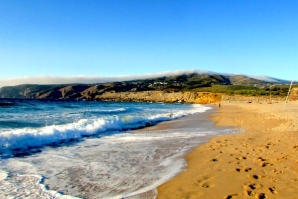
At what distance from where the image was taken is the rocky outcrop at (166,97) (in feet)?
323

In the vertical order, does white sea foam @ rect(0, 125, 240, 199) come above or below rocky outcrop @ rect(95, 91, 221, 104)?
above

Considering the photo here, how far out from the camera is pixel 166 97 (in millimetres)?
114250

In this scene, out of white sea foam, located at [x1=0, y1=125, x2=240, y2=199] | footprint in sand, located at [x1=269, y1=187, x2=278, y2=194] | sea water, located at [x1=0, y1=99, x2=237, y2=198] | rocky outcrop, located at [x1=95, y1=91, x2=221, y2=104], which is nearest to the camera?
footprint in sand, located at [x1=269, y1=187, x2=278, y2=194]

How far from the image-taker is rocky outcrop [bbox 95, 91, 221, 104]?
9831 centimetres

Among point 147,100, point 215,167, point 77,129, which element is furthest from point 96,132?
point 147,100

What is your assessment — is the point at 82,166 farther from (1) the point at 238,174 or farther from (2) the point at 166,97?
(2) the point at 166,97

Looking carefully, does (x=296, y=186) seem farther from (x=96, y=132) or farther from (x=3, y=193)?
(x=96, y=132)

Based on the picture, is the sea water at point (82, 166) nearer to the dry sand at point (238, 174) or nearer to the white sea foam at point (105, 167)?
the white sea foam at point (105, 167)

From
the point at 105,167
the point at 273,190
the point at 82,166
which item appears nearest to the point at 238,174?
the point at 273,190

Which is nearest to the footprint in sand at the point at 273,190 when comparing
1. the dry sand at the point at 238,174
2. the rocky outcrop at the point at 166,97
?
the dry sand at the point at 238,174

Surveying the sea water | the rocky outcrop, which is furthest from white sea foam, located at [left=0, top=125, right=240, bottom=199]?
the rocky outcrop

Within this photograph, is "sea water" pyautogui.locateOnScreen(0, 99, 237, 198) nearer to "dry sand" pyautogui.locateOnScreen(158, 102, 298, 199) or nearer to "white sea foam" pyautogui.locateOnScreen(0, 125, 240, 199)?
"white sea foam" pyautogui.locateOnScreen(0, 125, 240, 199)

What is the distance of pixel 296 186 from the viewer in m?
4.92

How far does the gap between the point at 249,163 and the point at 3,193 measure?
20.3 ft
